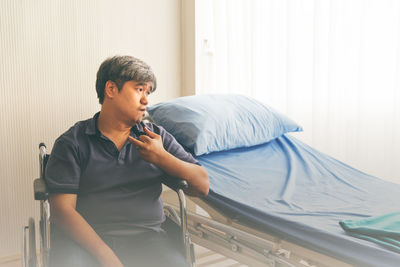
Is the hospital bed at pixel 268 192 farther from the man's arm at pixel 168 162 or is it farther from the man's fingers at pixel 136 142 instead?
the man's fingers at pixel 136 142

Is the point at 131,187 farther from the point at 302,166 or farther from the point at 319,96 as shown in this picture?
the point at 319,96

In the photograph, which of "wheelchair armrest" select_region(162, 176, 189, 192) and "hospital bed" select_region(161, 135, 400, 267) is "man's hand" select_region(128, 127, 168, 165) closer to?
"wheelchair armrest" select_region(162, 176, 189, 192)

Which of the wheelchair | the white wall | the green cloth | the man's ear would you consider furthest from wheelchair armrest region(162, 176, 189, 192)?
the white wall

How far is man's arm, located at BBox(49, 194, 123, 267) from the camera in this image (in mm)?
1149

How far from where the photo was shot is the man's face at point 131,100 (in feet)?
4.28

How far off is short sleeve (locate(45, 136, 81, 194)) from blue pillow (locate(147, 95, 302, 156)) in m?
0.77

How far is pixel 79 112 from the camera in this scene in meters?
2.34

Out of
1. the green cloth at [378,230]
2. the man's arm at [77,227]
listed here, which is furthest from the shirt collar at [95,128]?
the green cloth at [378,230]

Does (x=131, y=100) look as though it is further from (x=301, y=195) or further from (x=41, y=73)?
(x=41, y=73)

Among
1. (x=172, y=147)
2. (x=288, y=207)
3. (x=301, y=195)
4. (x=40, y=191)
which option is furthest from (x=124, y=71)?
(x=301, y=195)

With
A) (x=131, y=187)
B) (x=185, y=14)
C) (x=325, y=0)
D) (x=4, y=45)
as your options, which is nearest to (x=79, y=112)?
(x=4, y=45)

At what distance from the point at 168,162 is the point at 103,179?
0.69 feet

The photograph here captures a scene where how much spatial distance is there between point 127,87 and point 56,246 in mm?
541

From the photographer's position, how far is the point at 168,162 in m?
1.29
